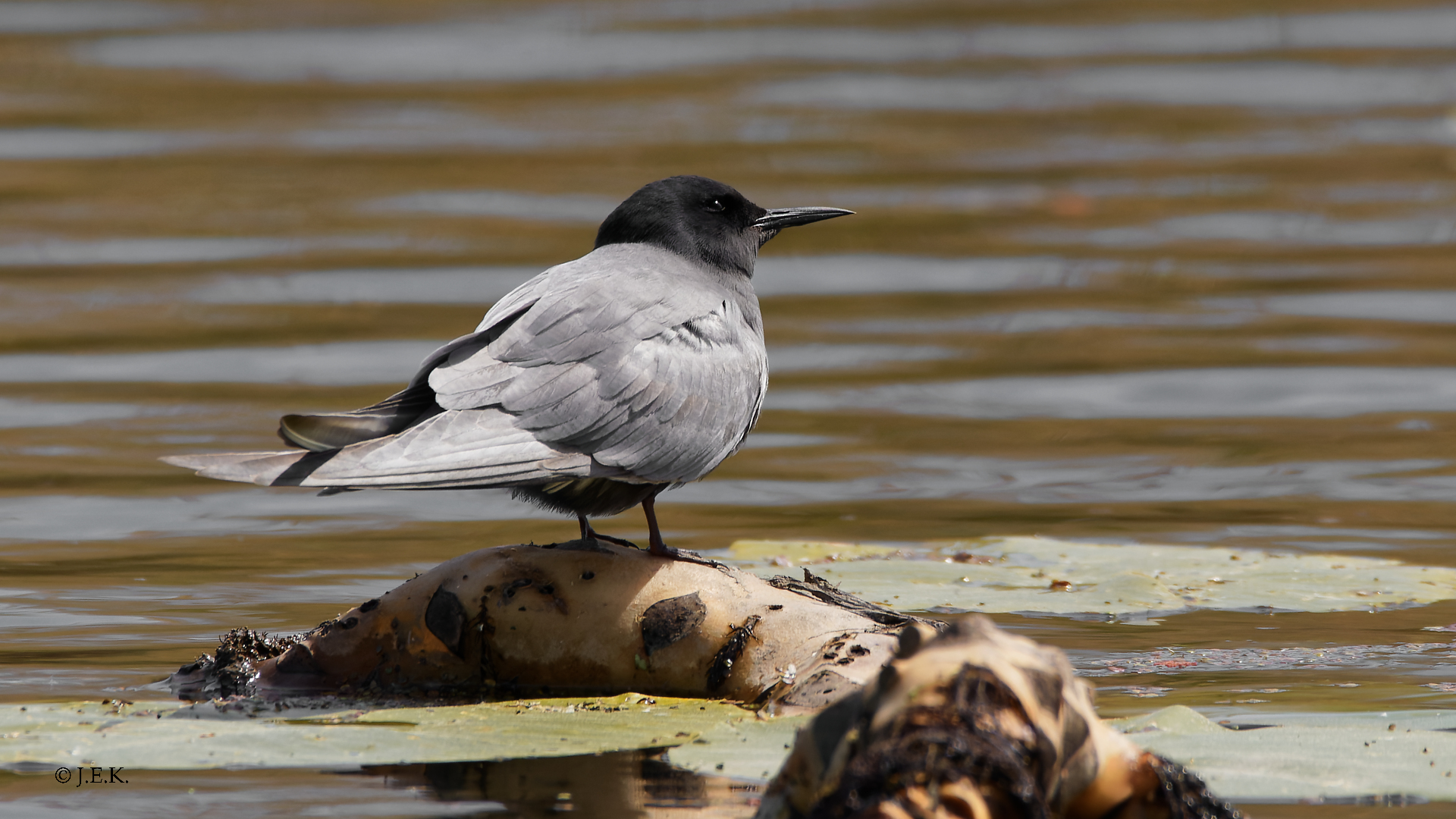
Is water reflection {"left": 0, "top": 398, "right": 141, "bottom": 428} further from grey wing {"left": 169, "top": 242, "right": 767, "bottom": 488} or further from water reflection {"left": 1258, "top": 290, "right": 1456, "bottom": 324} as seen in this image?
water reflection {"left": 1258, "top": 290, "right": 1456, "bottom": 324}

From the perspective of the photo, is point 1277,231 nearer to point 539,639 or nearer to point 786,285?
point 786,285

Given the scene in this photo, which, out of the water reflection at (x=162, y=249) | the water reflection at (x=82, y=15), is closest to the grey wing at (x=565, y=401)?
the water reflection at (x=162, y=249)

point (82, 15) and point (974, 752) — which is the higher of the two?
point (82, 15)

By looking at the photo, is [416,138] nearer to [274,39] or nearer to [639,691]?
[274,39]

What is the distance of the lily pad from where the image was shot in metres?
5.46

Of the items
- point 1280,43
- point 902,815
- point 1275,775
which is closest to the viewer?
point 902,815

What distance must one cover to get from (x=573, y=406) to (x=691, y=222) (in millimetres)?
1195

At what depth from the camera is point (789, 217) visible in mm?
5906

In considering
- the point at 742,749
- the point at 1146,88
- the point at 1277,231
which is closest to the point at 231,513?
the point at 742,749

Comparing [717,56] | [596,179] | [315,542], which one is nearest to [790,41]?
[717,56]

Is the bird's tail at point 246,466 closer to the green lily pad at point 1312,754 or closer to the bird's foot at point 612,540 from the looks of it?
the bird's foot at point 612,540

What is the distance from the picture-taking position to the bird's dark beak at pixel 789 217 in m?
5.84

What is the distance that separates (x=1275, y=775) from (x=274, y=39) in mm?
14142

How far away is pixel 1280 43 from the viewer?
16.0 meters
